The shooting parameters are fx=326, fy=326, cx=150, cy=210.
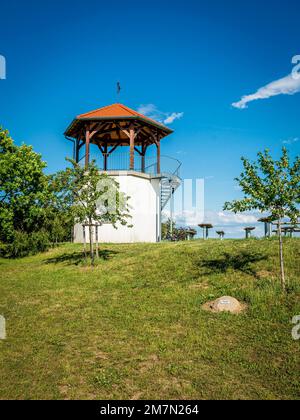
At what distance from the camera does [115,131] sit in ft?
95.5

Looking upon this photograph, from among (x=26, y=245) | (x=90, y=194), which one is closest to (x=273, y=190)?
(x=90, y=194)

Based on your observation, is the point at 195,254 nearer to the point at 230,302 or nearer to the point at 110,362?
the point at 230,302

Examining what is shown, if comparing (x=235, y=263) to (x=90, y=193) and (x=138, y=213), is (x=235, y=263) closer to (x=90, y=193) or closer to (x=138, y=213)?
(x=90, y=193)

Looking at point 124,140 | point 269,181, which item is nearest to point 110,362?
point 269,181

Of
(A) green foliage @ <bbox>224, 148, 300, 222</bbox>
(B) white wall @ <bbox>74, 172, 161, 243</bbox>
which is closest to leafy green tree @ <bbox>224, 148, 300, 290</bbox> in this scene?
(A) green foliage @ <bbox>224, 148, 300, 222</bbox>

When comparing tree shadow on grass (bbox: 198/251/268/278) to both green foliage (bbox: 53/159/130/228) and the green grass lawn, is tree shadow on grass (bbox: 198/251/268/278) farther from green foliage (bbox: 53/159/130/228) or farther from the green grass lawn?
green foliage (bbox: 53/159/130/228)

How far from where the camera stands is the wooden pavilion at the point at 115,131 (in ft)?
85.5

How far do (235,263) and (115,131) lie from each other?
744 inches

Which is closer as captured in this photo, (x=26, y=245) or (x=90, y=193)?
(x=90, y=193)

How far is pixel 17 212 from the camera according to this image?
26.3m

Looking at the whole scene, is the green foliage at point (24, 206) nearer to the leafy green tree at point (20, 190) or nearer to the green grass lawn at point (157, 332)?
the leafy green tree at point (20, 190)

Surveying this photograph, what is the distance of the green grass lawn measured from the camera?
643 centimetres

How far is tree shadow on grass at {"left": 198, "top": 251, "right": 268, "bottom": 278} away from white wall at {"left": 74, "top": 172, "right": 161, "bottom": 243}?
39.4 ft

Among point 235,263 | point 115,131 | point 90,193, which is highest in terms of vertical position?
point 115,131
